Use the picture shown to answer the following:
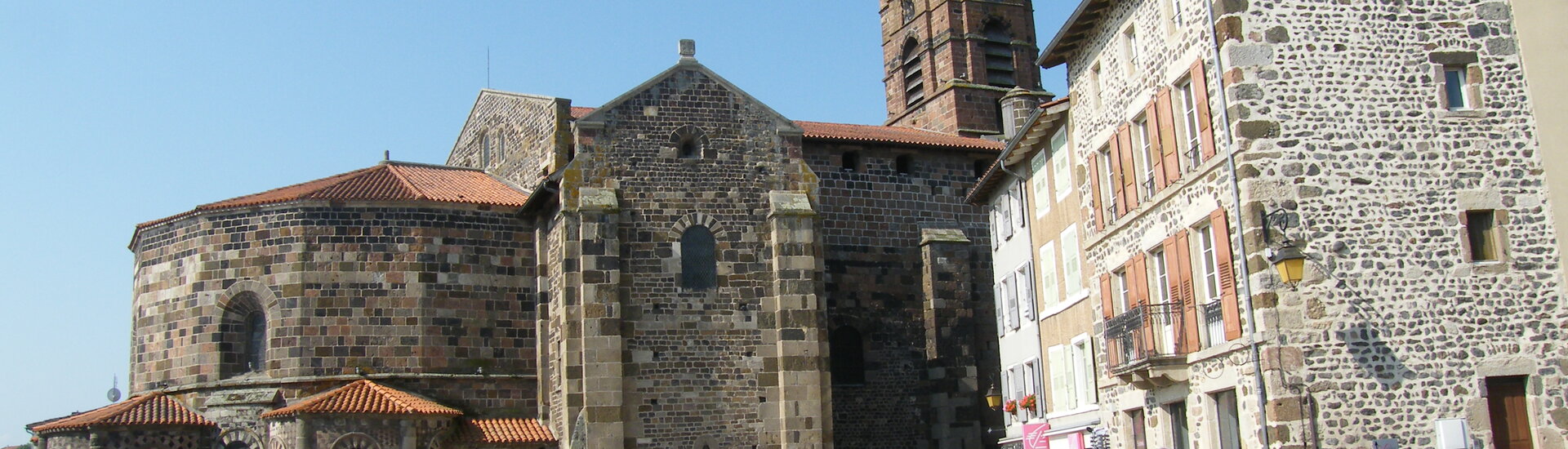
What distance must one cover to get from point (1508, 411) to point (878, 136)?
1880 cm

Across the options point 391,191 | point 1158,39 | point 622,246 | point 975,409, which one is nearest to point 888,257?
point 975,409

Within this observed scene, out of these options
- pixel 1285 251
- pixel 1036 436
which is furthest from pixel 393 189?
pixel 1285 251

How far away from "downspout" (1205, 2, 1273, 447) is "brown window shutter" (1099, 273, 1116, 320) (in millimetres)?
4891

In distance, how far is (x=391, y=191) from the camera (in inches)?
1277

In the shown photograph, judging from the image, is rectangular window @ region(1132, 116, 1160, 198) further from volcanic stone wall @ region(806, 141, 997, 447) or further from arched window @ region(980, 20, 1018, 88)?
arched window @ region(980, 20, 1018, 88)

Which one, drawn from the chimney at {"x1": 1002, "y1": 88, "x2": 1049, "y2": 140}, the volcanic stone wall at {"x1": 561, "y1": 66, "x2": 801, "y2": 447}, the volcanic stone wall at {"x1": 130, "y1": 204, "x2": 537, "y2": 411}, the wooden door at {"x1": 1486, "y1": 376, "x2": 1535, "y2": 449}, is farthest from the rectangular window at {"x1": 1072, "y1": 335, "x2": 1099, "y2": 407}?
the chimney at {"x1": 1002, "y1": 88, "x2": 1049, "y2": 140}

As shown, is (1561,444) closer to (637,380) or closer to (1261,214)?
(1261,214)

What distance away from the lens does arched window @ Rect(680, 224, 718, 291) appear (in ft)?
97.9

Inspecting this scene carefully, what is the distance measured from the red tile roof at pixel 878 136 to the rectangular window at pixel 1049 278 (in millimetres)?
7971

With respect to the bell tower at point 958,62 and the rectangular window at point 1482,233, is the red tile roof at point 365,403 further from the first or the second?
the rectangular window at point 1482,233

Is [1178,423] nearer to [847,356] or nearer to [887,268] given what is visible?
[847,356]

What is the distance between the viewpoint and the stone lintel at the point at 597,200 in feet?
95.8

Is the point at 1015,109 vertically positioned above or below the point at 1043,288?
above

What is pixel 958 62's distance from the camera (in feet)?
141
